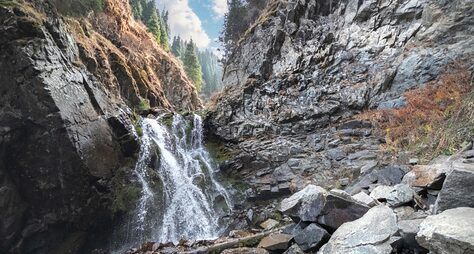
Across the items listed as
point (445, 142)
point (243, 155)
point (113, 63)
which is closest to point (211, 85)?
point (113, 63)

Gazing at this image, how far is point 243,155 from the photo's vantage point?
15102 millimetres

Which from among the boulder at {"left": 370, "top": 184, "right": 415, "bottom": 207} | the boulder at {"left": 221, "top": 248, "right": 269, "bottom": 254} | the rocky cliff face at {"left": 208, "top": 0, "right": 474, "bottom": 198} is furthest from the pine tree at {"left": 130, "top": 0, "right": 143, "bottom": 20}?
the boulder at {"left": 370, "top": 184, "right": 415, "bottom": 207}

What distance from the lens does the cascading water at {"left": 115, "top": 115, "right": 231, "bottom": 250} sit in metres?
12.7

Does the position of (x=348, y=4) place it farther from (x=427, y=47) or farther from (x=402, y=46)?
(x=427, y=47)

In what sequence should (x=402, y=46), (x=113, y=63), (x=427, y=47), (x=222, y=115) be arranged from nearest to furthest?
(x=427, y=47) → (x=402, y=46) → (x=222, y=115) → (x=113, y=63)

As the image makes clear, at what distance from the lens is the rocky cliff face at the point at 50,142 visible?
12156mm

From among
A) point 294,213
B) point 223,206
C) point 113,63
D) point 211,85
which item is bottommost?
point 223,206

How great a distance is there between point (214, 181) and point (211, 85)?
6986 cm

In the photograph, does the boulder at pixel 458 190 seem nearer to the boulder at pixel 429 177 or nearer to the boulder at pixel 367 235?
the boulder at pixel 367 235

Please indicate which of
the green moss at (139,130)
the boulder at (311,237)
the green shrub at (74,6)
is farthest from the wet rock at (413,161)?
the green shrub at (74,6)

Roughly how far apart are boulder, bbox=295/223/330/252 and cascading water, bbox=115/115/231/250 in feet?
21.4

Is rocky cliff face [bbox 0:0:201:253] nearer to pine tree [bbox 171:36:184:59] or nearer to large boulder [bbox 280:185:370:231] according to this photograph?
large boulder [bbox 280:185:370:231]

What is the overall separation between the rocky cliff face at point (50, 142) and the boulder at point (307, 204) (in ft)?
31.3

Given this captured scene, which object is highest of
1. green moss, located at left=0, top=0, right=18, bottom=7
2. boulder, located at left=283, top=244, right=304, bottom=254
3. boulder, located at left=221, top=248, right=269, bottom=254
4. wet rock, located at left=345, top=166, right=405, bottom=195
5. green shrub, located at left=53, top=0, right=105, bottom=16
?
green shrub, located at left=53, top=0, right=105, bottom=16
